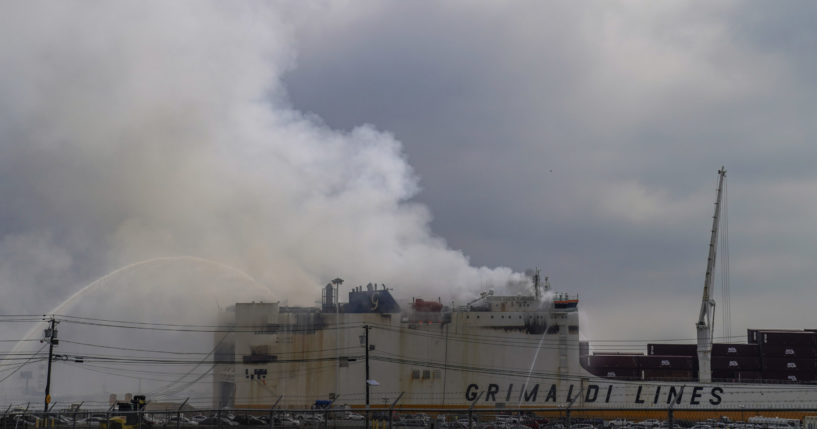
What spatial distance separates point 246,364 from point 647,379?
40.0 m

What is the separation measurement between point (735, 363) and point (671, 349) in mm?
7719

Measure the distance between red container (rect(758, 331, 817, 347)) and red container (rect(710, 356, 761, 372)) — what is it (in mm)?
2108

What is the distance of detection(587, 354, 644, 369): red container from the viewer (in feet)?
249

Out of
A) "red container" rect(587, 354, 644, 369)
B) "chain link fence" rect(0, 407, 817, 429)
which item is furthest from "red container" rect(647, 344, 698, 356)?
"chain link fence" rect(0, 407, 817, 429)

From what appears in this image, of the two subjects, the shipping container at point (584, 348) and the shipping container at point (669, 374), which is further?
the shipping container at point (584, 348)

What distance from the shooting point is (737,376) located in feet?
242

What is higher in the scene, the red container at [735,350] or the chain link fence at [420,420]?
the red container at [735,350]

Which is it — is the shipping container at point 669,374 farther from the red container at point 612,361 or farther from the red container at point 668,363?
the red container at point 612,361

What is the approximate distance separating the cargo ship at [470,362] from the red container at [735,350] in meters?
0.13

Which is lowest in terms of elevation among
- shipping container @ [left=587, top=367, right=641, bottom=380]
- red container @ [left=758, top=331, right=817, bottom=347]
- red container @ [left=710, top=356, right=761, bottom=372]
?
shipping container @ [left=587, top=367, right=641, bottom=380]

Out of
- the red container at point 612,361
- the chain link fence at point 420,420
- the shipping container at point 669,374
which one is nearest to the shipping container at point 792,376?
the shipping container at point 669,374

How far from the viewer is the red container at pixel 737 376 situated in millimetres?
72875

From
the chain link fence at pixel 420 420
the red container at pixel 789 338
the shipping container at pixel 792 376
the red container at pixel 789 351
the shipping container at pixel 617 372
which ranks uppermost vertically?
the red container at pixel 789 338

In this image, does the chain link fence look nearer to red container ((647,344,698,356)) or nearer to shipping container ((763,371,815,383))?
shipping container ((763,371,815,383))
